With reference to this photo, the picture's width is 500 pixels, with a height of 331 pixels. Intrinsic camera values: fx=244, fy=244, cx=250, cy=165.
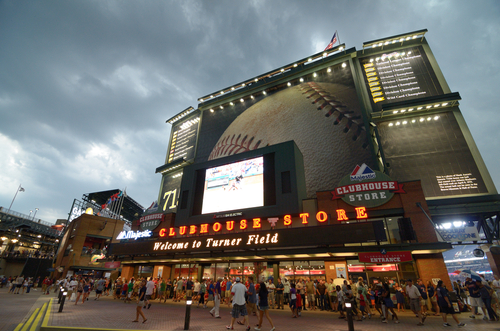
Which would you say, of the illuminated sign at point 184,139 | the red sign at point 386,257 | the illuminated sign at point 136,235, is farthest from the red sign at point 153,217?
the red sign at point 386,257

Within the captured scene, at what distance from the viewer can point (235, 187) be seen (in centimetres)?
2453

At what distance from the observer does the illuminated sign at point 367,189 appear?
19.4 m

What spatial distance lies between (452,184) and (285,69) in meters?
26.6

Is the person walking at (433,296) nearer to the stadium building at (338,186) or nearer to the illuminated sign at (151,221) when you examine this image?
the stadium building at (338,186)

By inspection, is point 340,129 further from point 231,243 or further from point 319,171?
point 231,243

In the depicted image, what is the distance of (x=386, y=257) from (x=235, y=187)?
1396 cm

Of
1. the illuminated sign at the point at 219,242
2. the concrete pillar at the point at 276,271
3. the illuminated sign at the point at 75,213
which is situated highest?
the illuminated sign at the point at 75,213

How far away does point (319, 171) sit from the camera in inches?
1105

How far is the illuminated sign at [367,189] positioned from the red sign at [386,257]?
415cm

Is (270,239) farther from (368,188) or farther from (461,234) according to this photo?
(461,234)

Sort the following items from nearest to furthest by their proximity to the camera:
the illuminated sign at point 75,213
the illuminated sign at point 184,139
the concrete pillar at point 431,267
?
the concrete pillar at point 431,267, the illuminated sign at point 184,139, the illuminated sign at point 75,213

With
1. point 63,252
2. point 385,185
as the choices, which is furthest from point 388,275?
point 63,252

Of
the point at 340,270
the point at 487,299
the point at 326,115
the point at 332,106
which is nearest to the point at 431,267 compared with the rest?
the point at 487,299

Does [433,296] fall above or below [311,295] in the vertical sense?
above
